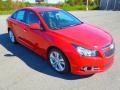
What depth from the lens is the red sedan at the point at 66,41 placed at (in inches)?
206

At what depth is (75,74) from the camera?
5676 millimetres

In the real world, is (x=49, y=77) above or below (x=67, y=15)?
below

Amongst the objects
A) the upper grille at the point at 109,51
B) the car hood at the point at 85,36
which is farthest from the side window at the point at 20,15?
the upper grille at the point at 109,51

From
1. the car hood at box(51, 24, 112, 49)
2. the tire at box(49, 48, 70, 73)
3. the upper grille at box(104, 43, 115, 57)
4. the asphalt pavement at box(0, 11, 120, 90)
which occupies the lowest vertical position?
the asphalt pavement at box(0, 11, 120, 90)

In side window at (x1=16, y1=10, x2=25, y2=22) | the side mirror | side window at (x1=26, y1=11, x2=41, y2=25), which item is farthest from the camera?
side window at (x1=16, y1=10, x2=25, y2=22)

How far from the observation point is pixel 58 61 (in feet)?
19.1

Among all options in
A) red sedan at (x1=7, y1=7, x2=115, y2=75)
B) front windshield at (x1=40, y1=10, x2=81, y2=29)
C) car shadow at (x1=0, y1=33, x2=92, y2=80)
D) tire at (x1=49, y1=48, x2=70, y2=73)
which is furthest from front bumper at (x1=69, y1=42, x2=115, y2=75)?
front windshield at (x1=40, y1=10, x2=81, y2=29)

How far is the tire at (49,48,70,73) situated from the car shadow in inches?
5.4

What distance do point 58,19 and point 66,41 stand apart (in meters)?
1.36

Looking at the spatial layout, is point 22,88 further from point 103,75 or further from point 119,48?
point 119,48

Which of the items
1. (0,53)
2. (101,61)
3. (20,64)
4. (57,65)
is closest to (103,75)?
(101,61)

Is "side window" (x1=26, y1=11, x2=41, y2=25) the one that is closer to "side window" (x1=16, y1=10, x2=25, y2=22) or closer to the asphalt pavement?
"side window" (x1=16, y1=10, x2=25, y2=22)

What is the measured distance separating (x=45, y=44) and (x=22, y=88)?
1.45 m

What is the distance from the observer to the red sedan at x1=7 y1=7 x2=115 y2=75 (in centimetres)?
523
